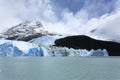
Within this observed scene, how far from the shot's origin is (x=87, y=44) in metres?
130

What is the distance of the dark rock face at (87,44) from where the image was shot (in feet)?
421

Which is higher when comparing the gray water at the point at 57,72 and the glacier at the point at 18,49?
the glacier at the point at 18,49

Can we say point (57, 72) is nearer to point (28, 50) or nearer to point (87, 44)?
point (28, 50)

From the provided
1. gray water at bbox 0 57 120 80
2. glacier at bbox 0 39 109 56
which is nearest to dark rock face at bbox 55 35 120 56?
glacier at bbox 0 39 109 56

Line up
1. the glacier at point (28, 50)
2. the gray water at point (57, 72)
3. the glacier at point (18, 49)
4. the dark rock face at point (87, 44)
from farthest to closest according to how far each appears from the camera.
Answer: the dark rock face at point (87, 44), the glacier at point (28, 50), the glacier at point (18, 49), the gray water at point (57, 72)

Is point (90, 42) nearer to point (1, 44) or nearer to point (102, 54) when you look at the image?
point (102, 54)

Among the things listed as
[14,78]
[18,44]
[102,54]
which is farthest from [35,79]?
[102,54]

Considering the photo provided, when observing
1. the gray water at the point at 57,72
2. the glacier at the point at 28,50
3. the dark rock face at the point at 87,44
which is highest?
the dark rock face at the point at 87,44

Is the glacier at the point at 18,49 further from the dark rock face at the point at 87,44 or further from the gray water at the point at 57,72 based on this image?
the dark rock face at the point at 87,44

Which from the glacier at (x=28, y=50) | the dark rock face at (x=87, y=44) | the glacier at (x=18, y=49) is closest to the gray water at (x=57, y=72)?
the glacier at (x=18, y=49)

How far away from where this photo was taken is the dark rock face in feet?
421

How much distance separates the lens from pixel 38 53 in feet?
270

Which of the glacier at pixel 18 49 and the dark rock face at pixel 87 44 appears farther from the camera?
the dark rock face at pixel 87 44

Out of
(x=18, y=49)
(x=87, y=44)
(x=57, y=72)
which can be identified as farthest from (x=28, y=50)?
(x=87, y=44)
